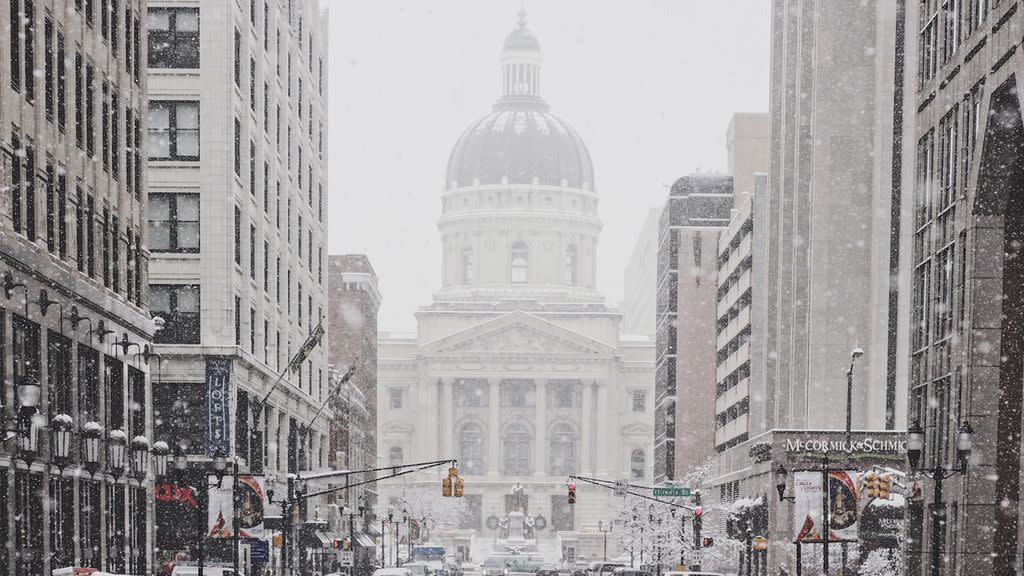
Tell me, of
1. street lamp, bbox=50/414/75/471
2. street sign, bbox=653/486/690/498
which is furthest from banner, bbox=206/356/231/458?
street sign, bbox=653/486/690/498

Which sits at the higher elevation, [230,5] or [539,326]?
[230,5]

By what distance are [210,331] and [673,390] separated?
72734 mm

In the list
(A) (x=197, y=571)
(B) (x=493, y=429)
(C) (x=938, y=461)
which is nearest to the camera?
(C) (x=938, y=461)

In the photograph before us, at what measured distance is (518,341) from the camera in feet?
649

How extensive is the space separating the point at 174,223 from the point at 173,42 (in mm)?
6079

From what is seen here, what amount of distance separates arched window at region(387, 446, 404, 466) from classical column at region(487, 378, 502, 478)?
9797mm

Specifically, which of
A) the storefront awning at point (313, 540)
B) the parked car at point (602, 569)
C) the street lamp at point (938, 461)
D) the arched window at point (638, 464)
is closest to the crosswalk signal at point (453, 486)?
the storefront awning at point (313, 540)

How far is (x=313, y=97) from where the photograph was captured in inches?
3300

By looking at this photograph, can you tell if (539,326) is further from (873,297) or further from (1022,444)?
(1022,444)

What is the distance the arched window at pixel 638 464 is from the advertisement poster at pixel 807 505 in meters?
147

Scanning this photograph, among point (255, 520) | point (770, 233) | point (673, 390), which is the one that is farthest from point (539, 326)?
point (255, 520)

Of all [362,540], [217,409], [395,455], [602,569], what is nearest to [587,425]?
[395,455]

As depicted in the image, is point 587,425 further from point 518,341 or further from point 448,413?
point 448,413

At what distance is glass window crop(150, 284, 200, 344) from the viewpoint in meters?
60.2
